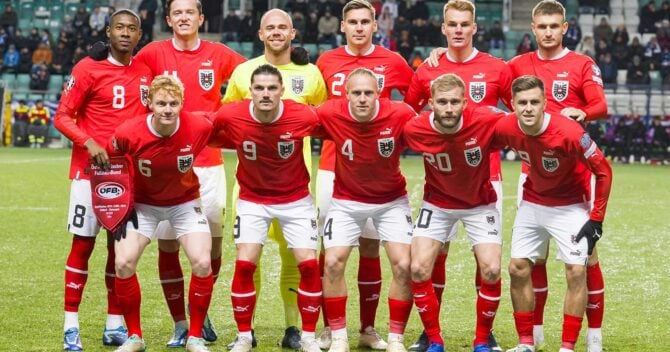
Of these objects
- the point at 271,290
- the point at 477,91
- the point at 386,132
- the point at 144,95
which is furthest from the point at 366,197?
the point at 271,290

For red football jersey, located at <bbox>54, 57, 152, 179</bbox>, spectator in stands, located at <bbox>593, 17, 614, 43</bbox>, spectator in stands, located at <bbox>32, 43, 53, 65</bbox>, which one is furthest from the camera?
spectator in stands, located at <bbox>32, 43, 53, 65</bbox>

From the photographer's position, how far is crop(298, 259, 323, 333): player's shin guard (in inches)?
273

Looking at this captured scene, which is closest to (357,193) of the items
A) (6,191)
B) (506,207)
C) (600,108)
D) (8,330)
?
(600,108)

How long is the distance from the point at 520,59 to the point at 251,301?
2.44 metres

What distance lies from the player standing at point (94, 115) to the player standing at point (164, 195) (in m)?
0.32

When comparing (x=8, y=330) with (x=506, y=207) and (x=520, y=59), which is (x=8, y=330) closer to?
(x=520, y=59)

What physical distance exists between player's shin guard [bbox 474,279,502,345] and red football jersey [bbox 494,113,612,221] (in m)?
0.61

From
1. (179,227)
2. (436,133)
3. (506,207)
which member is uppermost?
(436,133)

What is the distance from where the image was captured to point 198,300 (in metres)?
6.89

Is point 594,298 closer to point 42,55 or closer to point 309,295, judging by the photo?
point 309,295

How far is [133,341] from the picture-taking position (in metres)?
6.83

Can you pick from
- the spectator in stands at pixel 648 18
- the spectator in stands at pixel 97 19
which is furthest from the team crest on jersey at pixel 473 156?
the spectator in stands at pixel 97 19

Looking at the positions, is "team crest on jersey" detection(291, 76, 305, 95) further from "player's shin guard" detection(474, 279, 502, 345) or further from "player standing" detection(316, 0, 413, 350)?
"player's shin guard" detection(474, 279, 502, 345)

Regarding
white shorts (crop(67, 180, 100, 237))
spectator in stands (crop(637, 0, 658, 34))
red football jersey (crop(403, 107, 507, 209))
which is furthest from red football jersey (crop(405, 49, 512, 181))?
spectator in stands (crop(637, 0, 658, 34))
